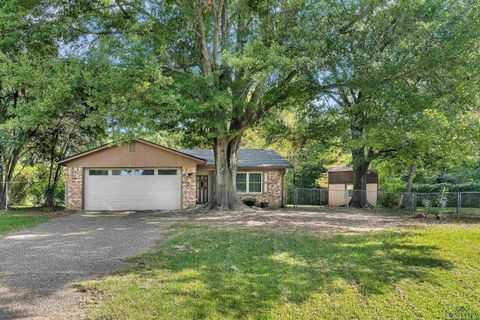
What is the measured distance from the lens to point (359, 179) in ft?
72.0

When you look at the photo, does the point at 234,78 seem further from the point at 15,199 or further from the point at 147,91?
the point at 15,199

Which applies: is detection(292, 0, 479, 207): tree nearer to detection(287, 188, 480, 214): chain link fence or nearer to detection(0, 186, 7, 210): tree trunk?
detection(287, 188, 480, 214): chain link fence

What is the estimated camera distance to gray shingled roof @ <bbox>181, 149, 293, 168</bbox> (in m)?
20.4

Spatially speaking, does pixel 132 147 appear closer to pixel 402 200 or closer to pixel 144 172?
pixel 144 172

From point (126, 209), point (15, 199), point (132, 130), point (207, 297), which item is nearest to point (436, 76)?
point (132, 130)

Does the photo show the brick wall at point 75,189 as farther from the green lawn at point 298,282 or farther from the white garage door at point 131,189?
the green lawn at point 298,282

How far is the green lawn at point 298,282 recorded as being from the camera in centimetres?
437

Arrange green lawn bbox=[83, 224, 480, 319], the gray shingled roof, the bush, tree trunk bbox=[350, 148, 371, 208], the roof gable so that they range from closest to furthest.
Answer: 1. green lawn bbox=[83, 224, 480, 319]
2. the roof gable
3. the gray shingled roof
4. tree trunk bbox=[350, 148, 371, 208]
5. the bush

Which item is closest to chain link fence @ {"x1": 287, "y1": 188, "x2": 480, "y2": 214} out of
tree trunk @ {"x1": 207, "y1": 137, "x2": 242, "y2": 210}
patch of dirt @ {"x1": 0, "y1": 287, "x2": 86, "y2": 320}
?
tree trunk @ {"x1": 207, "y1": 137, "x2": 242, "y2": 210}

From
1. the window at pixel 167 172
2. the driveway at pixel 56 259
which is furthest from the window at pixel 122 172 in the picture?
the driveway at pixel 56 259

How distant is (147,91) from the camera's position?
12352 millimetres

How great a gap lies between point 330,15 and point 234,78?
4591mm

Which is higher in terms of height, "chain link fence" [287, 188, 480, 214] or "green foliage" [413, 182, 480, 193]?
"green foliage" [413, 182, 480, 193]

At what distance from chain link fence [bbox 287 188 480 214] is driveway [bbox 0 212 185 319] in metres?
13.0
